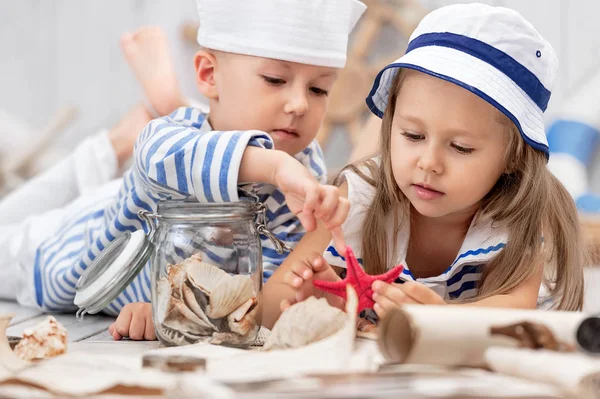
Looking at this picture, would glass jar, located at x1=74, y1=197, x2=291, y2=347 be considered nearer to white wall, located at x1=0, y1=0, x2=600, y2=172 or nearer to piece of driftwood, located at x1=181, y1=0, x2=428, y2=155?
piece of driftwood, located at x1=181, y1=0, x2=428, y2=155

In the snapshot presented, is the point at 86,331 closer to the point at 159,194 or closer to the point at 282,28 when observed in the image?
the point at 159,194

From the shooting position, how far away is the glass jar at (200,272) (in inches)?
32.6

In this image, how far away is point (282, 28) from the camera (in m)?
1.11

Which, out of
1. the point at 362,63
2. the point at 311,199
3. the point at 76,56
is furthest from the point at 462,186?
the point at 76,56

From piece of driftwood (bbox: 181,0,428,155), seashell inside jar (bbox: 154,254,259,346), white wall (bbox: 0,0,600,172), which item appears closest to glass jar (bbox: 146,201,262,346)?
seashell inside jar (bbox: 154,254,259,346)

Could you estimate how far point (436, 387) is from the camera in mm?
570

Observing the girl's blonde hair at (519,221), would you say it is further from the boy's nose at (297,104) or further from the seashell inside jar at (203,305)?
the seashell inside jar at (203,305)

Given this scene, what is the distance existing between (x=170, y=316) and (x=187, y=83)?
232cm

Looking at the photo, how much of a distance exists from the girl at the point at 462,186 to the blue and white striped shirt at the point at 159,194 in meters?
0.10

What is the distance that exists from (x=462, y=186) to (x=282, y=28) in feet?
1.18

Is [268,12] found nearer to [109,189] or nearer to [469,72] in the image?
[469,72]

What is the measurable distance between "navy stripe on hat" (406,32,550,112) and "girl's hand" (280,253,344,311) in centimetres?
32

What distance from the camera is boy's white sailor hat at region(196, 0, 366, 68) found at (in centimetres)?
111

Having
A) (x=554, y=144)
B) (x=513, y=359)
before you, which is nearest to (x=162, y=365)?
(x=513, y=359)
